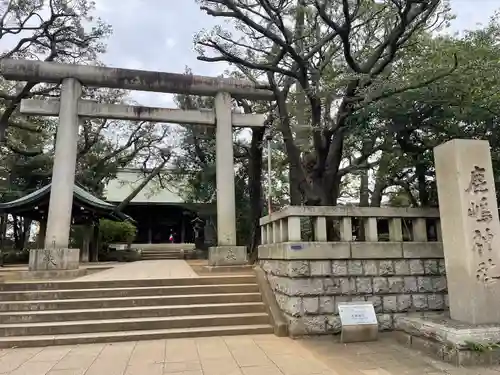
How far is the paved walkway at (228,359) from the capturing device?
4.09m

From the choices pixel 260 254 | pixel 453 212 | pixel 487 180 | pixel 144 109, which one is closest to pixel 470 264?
pixel 453 212

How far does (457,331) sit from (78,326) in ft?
17.5

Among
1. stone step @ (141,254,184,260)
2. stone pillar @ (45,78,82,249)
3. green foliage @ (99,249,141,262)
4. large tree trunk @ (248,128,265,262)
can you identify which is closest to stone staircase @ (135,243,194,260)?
stone step @ (141,254,184,260)

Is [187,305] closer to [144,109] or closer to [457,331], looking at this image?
[457,331]

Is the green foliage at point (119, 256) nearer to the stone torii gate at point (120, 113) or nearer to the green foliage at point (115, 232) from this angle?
the green foliage at point (115, 232)

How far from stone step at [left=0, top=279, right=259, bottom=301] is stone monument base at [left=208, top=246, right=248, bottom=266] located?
7.51 ft

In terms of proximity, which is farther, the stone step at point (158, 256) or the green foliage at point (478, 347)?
the stone step at point (158, 256)

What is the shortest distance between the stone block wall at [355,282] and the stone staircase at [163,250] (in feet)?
50.5

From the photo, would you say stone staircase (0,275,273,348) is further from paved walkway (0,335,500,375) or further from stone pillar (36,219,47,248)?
stone pillar (36,219,47,248)

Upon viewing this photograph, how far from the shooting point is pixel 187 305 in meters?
6.46

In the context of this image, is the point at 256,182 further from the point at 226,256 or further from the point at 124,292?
the point at 124,292

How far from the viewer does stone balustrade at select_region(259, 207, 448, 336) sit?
18.4 feet

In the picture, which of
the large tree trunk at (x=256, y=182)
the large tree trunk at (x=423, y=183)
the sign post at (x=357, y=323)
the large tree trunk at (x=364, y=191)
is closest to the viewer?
the sign post at (x=357, y=323)

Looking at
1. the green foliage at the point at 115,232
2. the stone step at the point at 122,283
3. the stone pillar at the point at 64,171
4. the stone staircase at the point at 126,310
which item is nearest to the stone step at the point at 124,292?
the stone staircase at the point at 126,310
